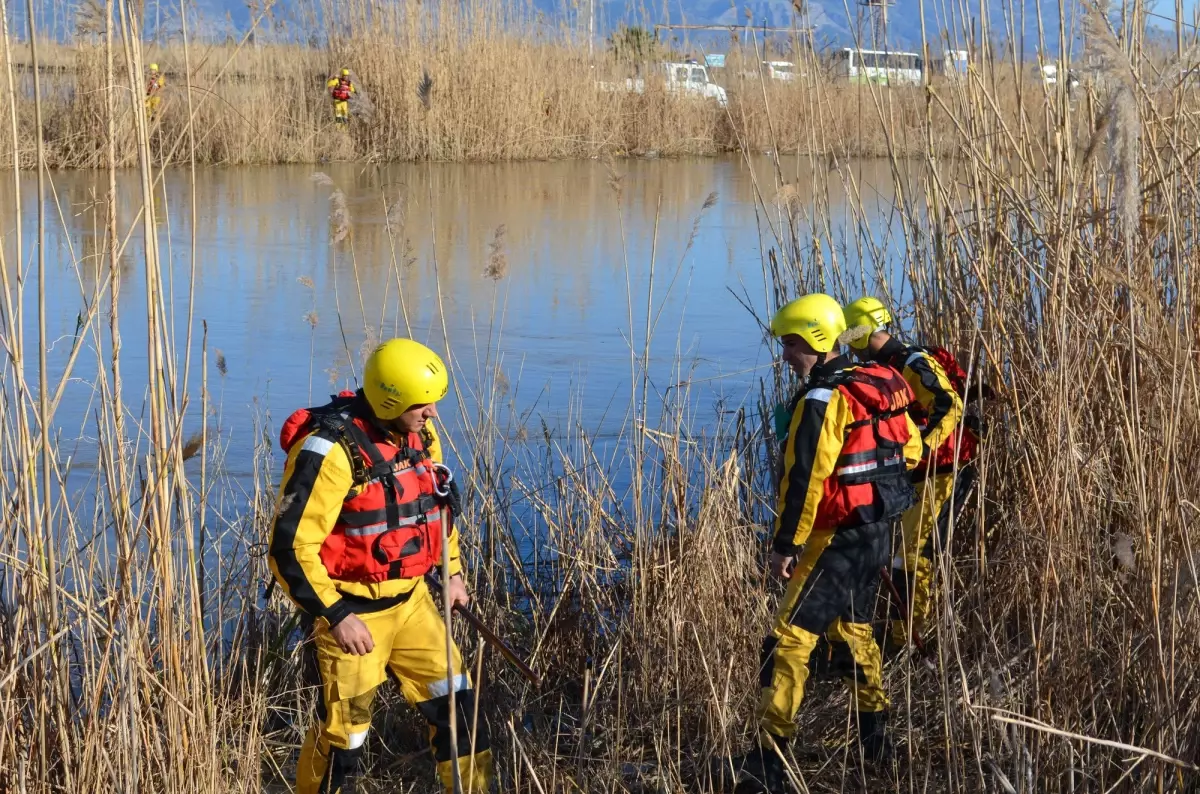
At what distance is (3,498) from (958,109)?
2758 mm

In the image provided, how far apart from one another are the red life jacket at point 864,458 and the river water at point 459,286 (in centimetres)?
81

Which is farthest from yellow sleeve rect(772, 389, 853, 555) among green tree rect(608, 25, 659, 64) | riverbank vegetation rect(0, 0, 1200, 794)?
green tree rect(608, 25, 659, 64)

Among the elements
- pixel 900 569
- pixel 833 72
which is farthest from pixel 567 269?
pixel 900 569

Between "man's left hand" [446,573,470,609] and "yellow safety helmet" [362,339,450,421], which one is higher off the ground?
"yellow safety helmet" [362,339,450,421]

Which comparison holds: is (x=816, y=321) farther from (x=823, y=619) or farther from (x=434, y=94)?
(x=434, y=94)

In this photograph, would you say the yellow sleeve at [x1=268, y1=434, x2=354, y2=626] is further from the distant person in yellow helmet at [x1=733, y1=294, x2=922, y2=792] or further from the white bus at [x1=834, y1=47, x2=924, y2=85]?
the white bus at [x1=834, y1=47, x2=924, y2=85]

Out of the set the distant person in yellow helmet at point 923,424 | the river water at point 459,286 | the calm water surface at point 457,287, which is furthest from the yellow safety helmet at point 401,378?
the distant person in yellow helmet at point 923,424

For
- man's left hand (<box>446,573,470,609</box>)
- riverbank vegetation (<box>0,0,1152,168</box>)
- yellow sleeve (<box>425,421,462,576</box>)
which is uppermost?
riverbank vegetation (<box>0,0,1152,168</box>)

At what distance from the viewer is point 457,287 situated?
28.1 feet

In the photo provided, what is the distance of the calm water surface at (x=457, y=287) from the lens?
5855 mm

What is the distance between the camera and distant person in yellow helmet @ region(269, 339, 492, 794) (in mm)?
2854

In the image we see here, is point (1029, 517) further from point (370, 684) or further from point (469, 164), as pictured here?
point (469, 164)

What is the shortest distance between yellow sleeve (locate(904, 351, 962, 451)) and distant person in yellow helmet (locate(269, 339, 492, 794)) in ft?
4.74

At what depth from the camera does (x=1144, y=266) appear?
3.15 metres
